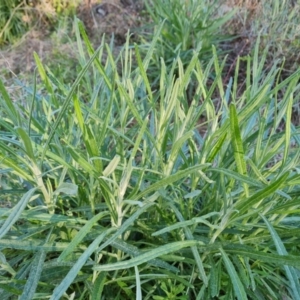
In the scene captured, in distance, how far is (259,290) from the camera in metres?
0.88

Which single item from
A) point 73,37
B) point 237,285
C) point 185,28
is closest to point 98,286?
point 237,285

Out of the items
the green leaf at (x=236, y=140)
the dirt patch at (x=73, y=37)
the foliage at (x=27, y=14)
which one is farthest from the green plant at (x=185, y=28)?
the green leaf at (x=236, y=140)

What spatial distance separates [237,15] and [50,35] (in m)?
1.30

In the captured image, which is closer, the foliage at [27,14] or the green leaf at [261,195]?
the green leaf at [261,195]

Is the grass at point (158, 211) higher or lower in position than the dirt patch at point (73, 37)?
higher

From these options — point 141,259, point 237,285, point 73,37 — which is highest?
point 141,259

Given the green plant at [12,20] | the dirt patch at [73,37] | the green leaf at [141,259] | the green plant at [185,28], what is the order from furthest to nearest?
1. the green plant at [12,20]
2. the dirt patch at [73,37]
3. the green plant at [185,28]
4. the green leaf at [141,259]

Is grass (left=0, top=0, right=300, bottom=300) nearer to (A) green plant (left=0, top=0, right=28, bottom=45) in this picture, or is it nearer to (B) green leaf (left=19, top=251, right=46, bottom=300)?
(B) green leaf (left=19, top=251, right=46, bottom=300)

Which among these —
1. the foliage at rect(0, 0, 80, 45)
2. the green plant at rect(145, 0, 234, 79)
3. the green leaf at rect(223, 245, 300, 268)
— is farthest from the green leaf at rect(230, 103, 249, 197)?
the foliage at rect(0, 0, 80, 45)

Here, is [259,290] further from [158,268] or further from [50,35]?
[50,35]

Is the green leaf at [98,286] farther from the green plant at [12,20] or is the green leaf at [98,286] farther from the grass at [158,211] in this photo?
the green plant at [12,20]

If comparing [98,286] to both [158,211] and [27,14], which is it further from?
[27,14]

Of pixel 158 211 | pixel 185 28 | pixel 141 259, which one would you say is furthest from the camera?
pixel 185 28

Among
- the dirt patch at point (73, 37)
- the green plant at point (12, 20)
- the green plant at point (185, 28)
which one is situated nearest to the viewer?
the green plant at point (185, 28)
